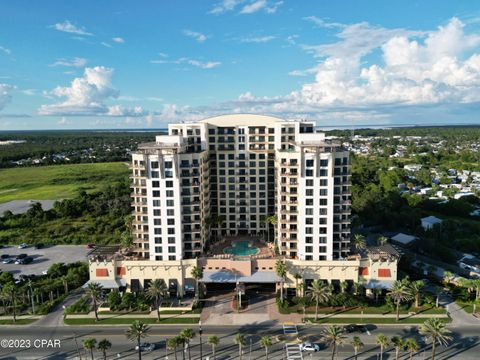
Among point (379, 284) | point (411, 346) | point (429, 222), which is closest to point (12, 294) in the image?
point (411, 346)

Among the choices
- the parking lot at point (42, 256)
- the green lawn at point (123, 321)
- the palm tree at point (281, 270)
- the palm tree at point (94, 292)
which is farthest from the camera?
the parking lot at point (42, 256)

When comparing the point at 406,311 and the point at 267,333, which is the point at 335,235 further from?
the point at 267,333

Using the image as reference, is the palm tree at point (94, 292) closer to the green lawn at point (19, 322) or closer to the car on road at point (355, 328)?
the green lawn at point (19, 322)

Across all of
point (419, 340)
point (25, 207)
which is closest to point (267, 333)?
point (419, 340)

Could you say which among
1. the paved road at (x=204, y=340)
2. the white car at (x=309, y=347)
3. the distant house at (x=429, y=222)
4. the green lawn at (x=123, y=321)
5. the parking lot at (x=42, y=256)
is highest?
the distant house at (x=429, y=222)

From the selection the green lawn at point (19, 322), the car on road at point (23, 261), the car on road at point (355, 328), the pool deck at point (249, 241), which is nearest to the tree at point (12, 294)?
the green lawn at point (19, 322)

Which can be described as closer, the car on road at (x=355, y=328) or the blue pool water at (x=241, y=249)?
the car on road at (x=355, y=328)

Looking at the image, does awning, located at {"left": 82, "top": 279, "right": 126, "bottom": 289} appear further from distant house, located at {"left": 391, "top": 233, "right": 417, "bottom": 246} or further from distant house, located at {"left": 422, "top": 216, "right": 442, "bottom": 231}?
distant house, located at {"left": 422, "top": 216, "right": 442, "bottom": 231}
